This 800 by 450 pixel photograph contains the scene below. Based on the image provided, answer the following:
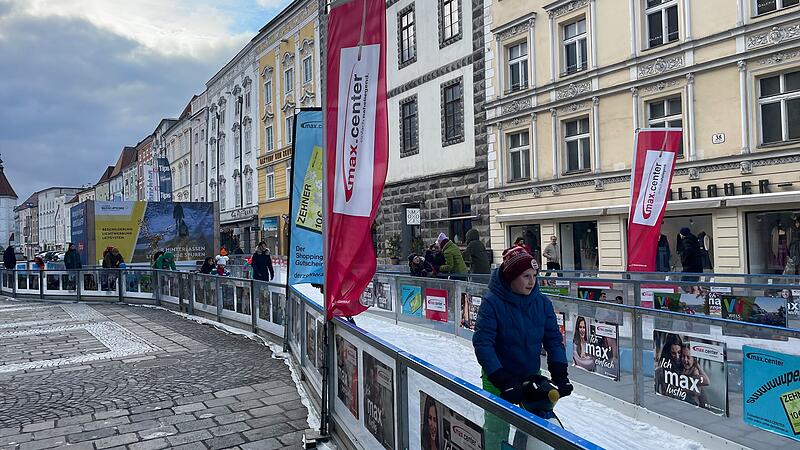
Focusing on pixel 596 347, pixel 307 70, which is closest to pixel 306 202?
pixel 596 347

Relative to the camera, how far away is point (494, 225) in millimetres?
23125

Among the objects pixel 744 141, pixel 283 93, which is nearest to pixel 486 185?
pixel 744 141

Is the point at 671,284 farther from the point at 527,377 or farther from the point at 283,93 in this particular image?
the point at 283,93

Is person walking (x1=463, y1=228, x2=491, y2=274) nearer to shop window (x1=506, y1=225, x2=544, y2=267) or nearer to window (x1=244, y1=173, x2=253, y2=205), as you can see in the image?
shop window (x1=506, y1=225, x2=544, y2=267)

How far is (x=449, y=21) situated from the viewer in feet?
84.3

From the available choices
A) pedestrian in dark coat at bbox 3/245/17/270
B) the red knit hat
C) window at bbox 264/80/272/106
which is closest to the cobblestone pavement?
the red knit hat

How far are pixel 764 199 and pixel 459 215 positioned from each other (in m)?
12.2

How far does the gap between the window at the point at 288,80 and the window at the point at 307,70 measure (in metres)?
1.92

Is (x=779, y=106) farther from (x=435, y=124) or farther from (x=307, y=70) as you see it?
(x=307, y=70)

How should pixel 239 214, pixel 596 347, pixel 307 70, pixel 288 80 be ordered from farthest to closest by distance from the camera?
1. pixel 239 214
2. pixel 288 80
3. pixel 307 70
4. pixel 596 347

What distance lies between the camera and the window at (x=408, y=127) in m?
28.1

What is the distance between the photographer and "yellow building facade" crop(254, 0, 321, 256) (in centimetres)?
4009

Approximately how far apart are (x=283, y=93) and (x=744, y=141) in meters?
33.3

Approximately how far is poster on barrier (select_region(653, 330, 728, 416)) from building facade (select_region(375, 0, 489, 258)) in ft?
54.4
